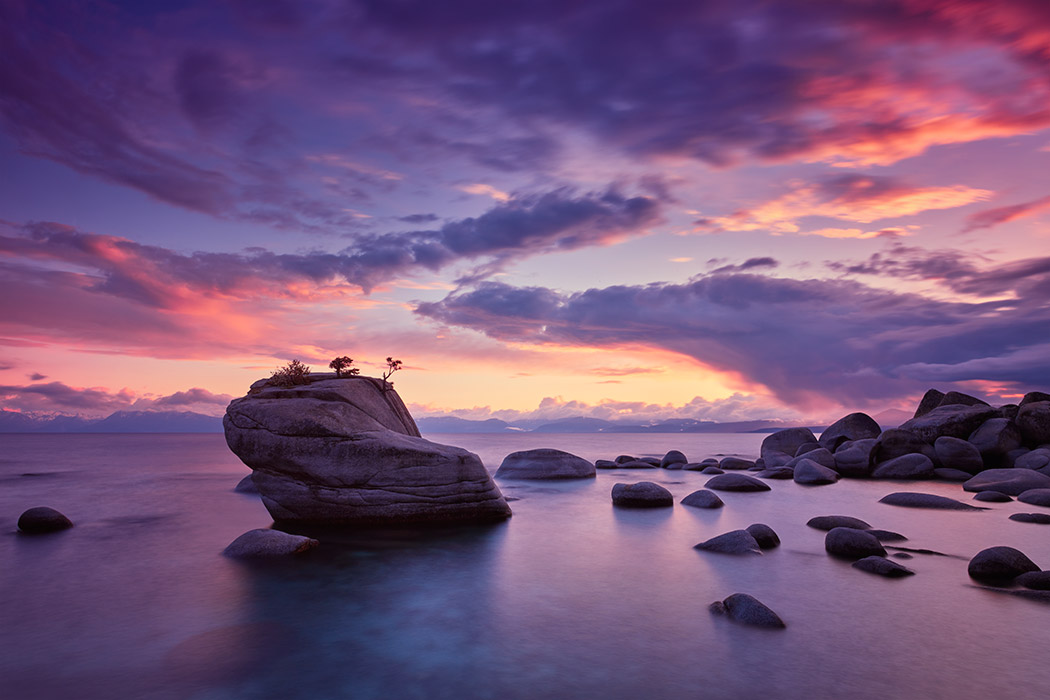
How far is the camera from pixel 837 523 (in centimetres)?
1595

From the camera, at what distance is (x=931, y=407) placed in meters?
39.6

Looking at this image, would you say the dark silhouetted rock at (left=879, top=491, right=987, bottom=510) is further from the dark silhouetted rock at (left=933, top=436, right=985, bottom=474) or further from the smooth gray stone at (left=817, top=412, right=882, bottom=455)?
the smooth gray stone at (left=817, top=412, right=882, bottom=455)

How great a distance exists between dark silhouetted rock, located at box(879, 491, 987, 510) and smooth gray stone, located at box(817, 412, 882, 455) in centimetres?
1957

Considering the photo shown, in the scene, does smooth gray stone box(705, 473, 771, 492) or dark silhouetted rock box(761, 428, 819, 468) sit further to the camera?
dark silhouetted rock box(761, 428, 819, 468)

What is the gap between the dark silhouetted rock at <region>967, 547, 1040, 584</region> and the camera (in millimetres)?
10867

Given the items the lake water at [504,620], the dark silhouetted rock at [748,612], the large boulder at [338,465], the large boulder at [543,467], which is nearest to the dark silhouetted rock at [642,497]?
the lake water at [504,620]

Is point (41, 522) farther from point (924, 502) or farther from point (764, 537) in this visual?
point (924, 502)

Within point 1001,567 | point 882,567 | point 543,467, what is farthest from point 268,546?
point 543,467

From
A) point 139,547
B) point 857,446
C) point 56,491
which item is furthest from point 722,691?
point 56,491

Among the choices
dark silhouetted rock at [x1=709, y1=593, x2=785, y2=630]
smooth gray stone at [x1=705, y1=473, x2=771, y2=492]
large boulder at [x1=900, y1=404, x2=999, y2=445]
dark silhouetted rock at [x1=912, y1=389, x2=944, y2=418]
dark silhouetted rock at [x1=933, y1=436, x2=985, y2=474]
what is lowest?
smooth gray stone at [x1=705, y1=473, x2=771, y2=492]

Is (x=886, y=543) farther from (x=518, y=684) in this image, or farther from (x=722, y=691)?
(x=518, y=684)

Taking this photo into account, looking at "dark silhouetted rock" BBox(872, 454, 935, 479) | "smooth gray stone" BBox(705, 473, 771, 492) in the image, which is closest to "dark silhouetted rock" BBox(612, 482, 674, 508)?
"smooth gray stone" BBox(705, 473, 771, 492)

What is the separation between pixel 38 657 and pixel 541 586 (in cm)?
787

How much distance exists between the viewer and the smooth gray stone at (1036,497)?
2080 cm
